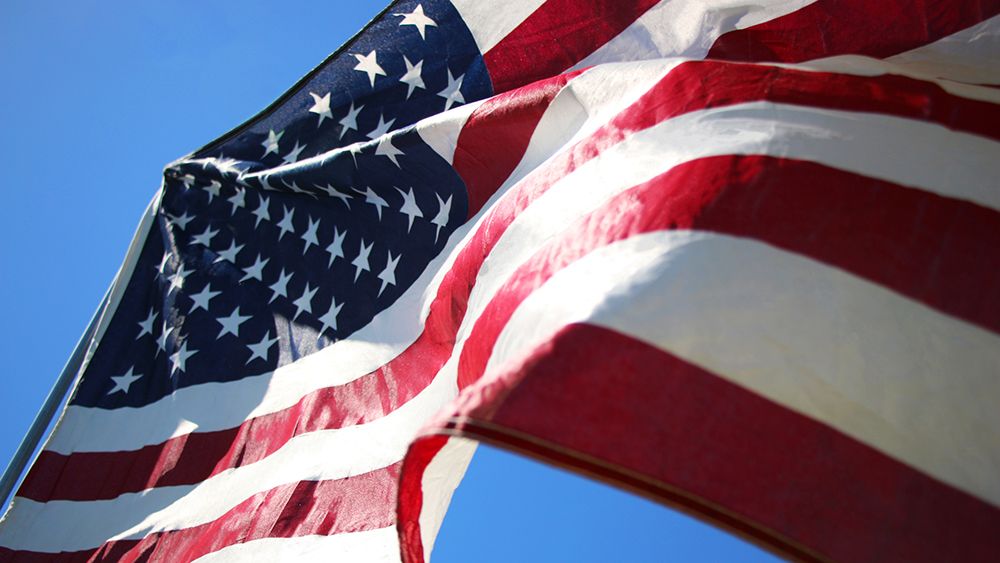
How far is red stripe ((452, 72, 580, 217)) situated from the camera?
3023mm

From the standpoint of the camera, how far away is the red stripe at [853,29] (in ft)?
8.22

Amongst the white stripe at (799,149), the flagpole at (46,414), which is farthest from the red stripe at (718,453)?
the flagpole at (46,414)

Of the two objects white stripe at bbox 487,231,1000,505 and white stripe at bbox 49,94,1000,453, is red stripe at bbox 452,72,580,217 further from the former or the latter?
white stripe at bbox 487,231,1000,505

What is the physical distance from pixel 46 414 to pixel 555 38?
10.6 feet

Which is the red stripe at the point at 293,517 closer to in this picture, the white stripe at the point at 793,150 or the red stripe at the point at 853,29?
the white stripe at the point at 793,150

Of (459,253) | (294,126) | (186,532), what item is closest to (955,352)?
(459,253)

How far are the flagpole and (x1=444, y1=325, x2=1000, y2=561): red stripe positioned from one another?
3.68 meters

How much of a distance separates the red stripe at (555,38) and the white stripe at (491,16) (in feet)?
0.10

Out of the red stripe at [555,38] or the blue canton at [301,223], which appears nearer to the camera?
the red stripe at [555,38]

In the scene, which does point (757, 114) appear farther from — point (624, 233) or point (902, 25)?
point (902, 25)

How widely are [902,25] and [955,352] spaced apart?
1.27 m

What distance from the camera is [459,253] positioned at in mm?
3016

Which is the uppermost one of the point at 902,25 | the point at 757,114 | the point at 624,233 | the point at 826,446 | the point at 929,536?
the point at 902,25

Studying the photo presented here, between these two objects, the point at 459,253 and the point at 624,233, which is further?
the point at 459,253
